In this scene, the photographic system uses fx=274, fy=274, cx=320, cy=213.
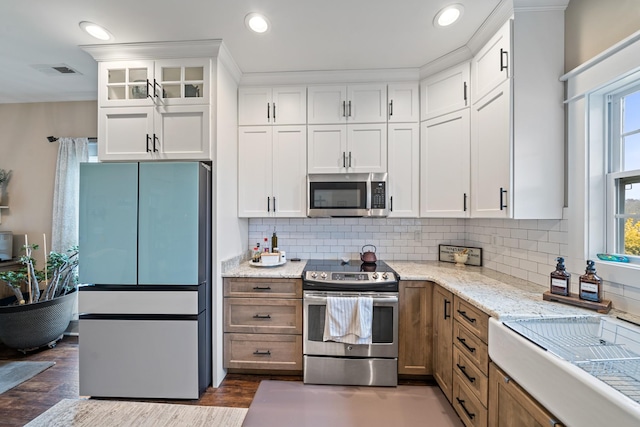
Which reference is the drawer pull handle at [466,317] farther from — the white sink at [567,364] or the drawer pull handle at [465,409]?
the drawer pull handle at [465,409]

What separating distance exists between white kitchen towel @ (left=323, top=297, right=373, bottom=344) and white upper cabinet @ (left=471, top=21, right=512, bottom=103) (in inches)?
72.1

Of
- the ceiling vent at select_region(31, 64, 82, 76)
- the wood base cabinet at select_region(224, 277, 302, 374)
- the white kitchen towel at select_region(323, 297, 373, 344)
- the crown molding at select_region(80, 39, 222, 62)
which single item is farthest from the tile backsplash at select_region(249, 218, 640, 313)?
the ceiling vent at select_region(31, 64, 82, 76)

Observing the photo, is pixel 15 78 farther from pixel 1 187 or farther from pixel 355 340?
pixel 355 340

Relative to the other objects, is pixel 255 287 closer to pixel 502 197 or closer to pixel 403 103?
pixel 502 197

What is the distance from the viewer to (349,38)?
83.6 inches

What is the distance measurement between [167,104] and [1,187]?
8.73 ft

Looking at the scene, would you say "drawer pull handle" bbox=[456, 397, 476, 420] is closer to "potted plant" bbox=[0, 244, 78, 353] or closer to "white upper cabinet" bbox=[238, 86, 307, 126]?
"white upper cabinet" bbox=[238, 86, 307, 126]

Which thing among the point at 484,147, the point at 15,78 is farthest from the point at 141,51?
the point at 484,147

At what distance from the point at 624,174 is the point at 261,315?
2.55 meters

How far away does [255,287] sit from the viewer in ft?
7.64

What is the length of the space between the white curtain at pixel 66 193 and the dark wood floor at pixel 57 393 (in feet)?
4.13

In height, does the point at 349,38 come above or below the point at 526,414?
above

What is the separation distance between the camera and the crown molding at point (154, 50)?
7.10 ft

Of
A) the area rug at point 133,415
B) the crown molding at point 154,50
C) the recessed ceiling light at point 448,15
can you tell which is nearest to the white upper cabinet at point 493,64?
the recessed ceiling light at point 448,15
